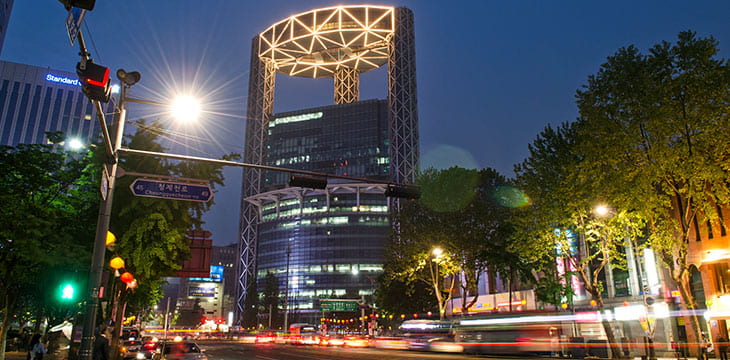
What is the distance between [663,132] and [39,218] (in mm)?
28641

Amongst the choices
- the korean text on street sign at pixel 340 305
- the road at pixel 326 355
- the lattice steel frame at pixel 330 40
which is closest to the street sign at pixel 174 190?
the road at pixel 326 355

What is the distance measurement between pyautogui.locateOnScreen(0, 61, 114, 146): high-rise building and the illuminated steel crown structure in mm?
47311

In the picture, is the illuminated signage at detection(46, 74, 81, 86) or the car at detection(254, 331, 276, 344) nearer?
the car at detection(254, 331, 276, 344)

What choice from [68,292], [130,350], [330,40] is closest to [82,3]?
[68,292]

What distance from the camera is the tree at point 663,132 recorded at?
22.9m

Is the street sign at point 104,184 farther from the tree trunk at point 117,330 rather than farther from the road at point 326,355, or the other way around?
the road at point 326,355

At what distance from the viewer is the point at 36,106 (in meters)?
139

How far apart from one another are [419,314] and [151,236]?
51517mm

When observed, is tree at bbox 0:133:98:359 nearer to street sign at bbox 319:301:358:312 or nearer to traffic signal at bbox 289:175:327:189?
traffic signal at bbox 289:175:327:189

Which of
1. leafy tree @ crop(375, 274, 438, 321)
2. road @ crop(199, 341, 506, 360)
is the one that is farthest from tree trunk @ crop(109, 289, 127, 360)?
leafy tree @ crop(375, 274, 438, 321)

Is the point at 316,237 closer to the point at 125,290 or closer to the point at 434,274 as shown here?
the point at 434,274

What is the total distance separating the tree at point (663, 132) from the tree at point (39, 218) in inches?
1033

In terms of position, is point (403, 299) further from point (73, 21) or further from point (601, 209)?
point (73, 21)

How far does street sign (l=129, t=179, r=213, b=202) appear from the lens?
48.8 ft
